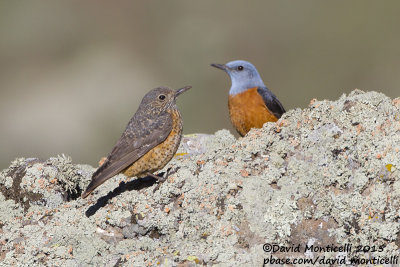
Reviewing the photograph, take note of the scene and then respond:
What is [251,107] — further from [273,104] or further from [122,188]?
[122,188]

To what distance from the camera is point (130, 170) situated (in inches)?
280

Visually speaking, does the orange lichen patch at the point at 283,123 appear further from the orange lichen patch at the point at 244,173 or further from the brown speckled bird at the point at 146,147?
the brown speckled bird at the point at 146,147

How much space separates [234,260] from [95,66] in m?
13.3

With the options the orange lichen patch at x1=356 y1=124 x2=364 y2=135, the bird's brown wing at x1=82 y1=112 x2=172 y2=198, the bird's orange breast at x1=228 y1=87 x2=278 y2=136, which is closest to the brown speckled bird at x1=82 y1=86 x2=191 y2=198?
the bird's brown wing at x1=82 y1=112 x2=172 y2=198

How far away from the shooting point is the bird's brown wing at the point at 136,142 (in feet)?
22.1

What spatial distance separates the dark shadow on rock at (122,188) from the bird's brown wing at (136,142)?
21 centimetres

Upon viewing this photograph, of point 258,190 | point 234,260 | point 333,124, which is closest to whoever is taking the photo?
point 234,260

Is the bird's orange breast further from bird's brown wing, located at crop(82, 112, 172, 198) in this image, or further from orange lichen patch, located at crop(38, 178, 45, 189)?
orange lichen patch, located at crop(38, 178, 45, 189)

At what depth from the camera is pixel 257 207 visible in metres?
5.22

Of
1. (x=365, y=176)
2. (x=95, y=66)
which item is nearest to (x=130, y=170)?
(x=365, y=176)

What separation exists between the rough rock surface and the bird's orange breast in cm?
301

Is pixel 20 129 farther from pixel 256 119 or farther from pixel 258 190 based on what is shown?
pixel 258 190

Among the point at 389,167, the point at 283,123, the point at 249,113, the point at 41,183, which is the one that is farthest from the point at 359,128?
the point at 249,113

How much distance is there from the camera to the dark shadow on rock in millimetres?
6052
